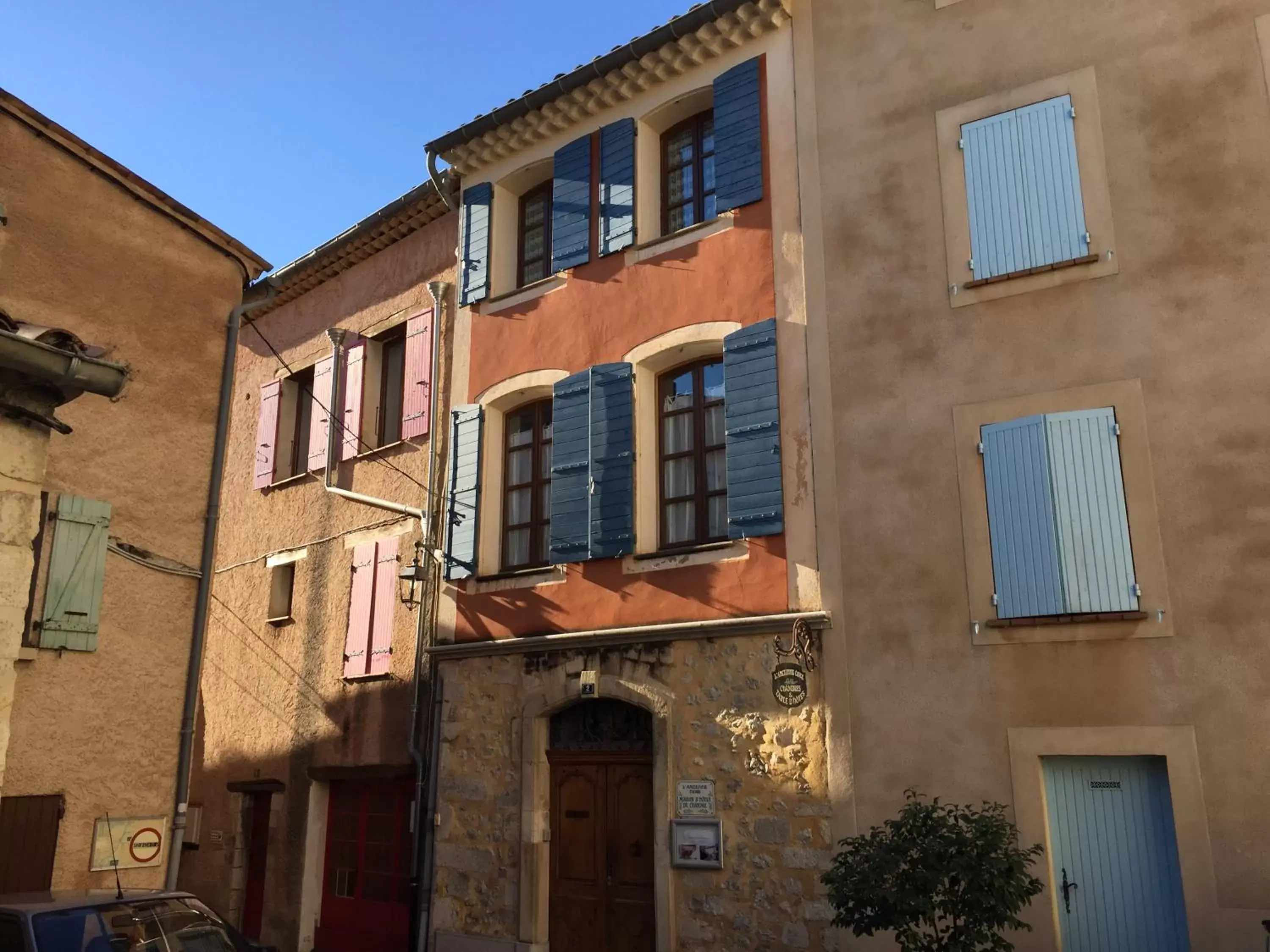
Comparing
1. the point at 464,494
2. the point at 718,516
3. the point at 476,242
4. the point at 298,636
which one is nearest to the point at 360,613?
the point at 298,636

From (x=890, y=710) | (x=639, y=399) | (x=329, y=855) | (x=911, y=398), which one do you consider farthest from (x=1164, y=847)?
(x=329, y=855)

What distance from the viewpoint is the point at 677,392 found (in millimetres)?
10391

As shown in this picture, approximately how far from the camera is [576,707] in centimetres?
1027

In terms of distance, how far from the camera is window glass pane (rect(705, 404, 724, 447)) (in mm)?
9906

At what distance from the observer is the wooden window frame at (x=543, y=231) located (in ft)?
39.0

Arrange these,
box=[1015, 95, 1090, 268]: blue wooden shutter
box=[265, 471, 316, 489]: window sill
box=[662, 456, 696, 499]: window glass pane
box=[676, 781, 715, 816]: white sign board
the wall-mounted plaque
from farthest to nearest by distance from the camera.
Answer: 1. box=[265, 471, 316, 489]: window sill
2. box=[662, 456, 696, 499]: window glass pane
3. box=[676, 781, 715, 816]: white sign board
4. the wall-mounted plaque
5. box=[1015, 95, 1090, 268]: blue wooden shutter

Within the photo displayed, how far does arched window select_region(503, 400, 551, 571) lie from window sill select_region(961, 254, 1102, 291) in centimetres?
436

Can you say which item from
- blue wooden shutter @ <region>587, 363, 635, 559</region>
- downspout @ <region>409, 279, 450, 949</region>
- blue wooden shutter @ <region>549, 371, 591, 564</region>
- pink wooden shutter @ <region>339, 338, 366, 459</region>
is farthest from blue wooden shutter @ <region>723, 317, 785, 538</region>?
pink wooden shutter @ <region>339, 338, 366, 459</region>

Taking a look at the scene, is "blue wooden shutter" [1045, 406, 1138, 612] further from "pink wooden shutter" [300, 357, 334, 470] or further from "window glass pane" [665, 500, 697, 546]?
"pink wooden shutter" [300, 357, 334, 470]

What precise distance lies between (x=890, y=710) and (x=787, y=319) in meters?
3.30

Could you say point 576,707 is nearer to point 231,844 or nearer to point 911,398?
point 911,398

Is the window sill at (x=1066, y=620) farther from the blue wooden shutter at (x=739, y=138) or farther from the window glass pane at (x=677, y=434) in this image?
the blue wooden shutter at (x=739, y=138)

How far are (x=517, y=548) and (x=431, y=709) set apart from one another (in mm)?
1829

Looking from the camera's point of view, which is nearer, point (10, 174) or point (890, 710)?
point (890, 710)
